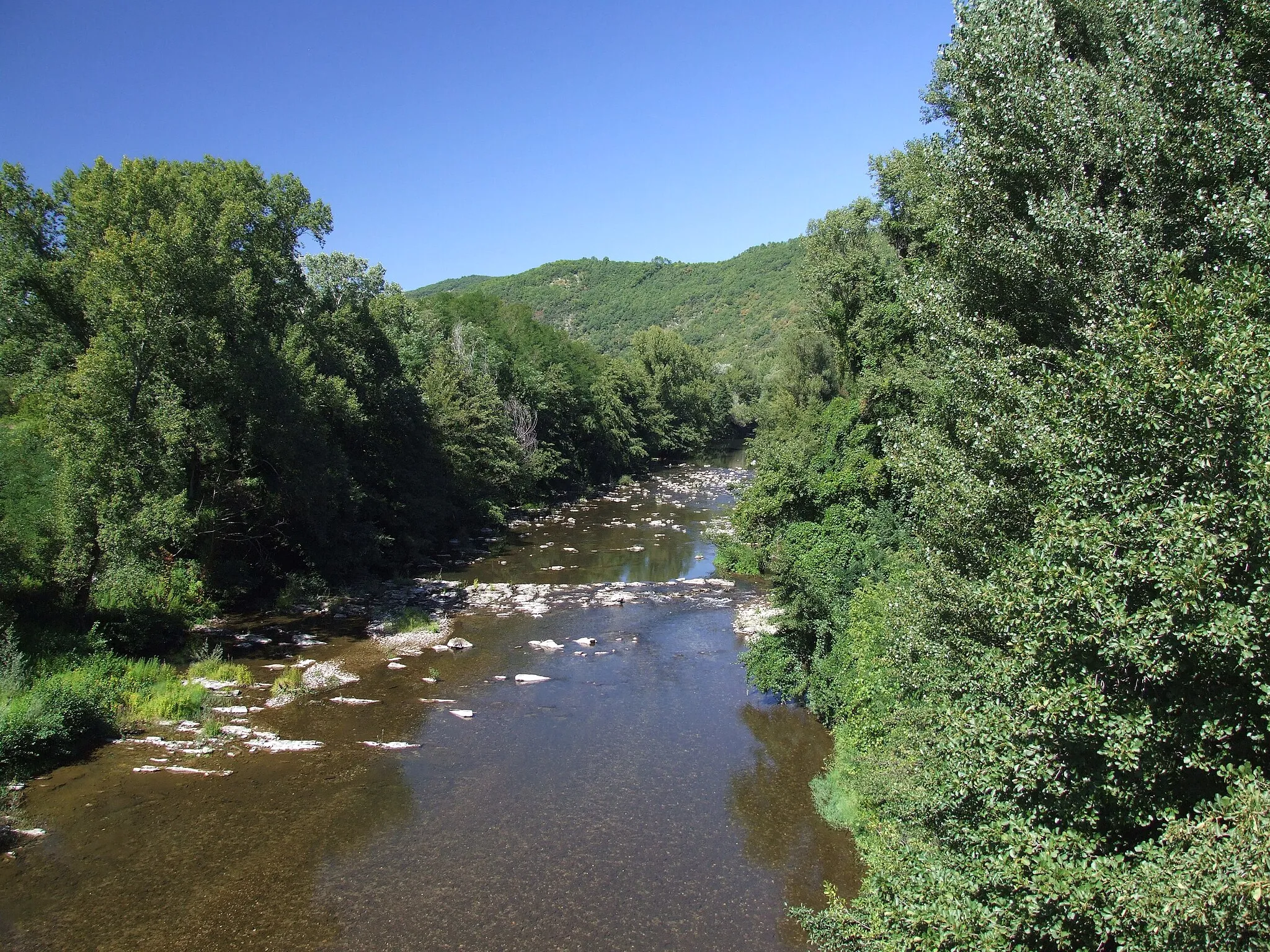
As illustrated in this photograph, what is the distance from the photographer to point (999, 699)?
8.88 m

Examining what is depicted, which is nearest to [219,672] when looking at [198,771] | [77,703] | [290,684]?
[290,684]

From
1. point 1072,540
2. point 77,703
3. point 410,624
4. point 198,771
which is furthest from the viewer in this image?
point 410,624

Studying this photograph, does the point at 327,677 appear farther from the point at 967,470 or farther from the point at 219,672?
the point at 967,470

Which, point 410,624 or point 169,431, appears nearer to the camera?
point 169,431

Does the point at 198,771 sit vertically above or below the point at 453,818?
above

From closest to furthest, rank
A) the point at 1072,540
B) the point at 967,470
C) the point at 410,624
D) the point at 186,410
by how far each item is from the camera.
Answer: the point at 1072,540 → the point at 967,470 → the point at 186,410 → the point at 410,624

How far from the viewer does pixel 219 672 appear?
21.2 meters

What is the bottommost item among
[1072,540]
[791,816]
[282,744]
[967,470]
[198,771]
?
[791,816]

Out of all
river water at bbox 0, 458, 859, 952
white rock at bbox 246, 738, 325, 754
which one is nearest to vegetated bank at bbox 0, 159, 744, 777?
white rock at bbox 246, 738, 325, 754

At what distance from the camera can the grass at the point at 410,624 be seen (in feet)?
87.7

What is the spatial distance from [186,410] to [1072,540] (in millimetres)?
23496

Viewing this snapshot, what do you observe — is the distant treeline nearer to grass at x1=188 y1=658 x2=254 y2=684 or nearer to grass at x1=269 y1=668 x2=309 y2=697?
grass at x1=188 y1=658 x2=254 y2=684

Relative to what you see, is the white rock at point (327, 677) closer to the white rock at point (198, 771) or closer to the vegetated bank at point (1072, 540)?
the white rock at point (198, 771)

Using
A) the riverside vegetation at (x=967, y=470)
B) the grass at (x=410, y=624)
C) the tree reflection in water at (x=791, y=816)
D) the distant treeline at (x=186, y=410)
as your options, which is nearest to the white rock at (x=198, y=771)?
the riverside vegetation at (x=967, y=470)
